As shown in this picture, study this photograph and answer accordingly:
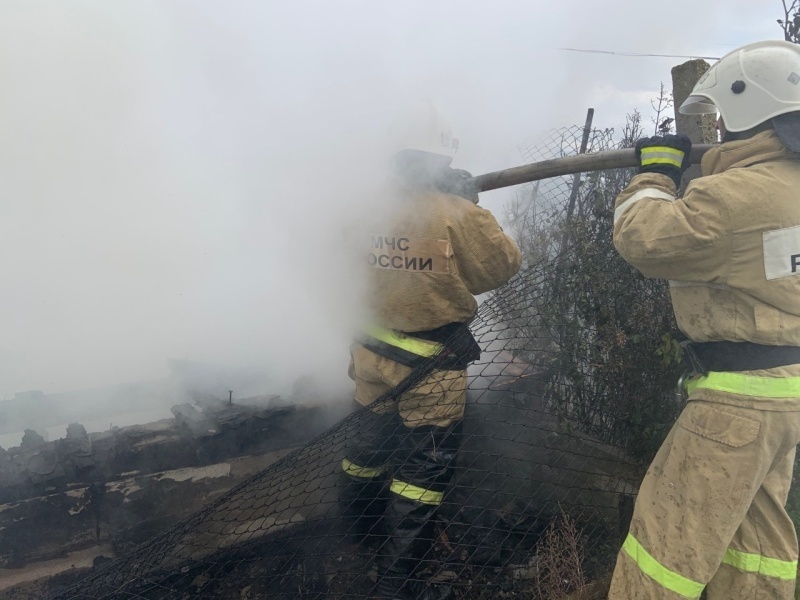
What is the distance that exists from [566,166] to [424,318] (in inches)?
43.5

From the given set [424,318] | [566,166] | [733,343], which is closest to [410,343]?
[424,318]

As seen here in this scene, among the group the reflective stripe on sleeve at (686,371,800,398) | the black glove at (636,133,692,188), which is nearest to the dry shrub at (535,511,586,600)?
the reflective stripe on sleeve at (686,371,800,398)

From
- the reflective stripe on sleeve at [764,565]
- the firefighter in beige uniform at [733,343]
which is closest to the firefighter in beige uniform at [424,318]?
the firefighter in beige uniform at [733,343]

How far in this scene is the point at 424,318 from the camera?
3.03 m

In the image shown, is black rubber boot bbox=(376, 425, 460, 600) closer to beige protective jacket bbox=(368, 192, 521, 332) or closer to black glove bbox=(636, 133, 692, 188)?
beige protective jacket bbox=(368, 192, 521, 332)

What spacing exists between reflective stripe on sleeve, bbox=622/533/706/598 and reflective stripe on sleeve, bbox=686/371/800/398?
718mm

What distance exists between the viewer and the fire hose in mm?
2623

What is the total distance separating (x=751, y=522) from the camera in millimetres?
2254

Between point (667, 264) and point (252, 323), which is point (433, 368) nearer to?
point (667, 264)

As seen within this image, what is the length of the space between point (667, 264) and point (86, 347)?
4048 millimetres

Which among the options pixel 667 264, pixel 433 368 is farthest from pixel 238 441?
pixel 667 264

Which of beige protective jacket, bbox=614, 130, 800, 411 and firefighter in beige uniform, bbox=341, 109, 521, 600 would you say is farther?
firefighter in beige uniform, bbox=341, 109, 521, 600

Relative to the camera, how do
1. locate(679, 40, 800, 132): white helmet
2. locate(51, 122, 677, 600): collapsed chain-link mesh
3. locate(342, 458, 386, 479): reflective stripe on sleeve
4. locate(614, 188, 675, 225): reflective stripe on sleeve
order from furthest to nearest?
locate(342, 458, 386, 479): reflective stripe on sleeve, locate(51, 122, 677, 600): collapsed chain-link mesh, locate(614, 188, 675, 225): reflective stripe on sleeve, locate(679, 40, 800, 132): white helmet

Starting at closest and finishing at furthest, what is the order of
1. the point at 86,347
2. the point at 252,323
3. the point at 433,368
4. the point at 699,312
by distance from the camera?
the point at 699,312 → the point at 433,368 → the point at 86,347 → the point at 252,323
